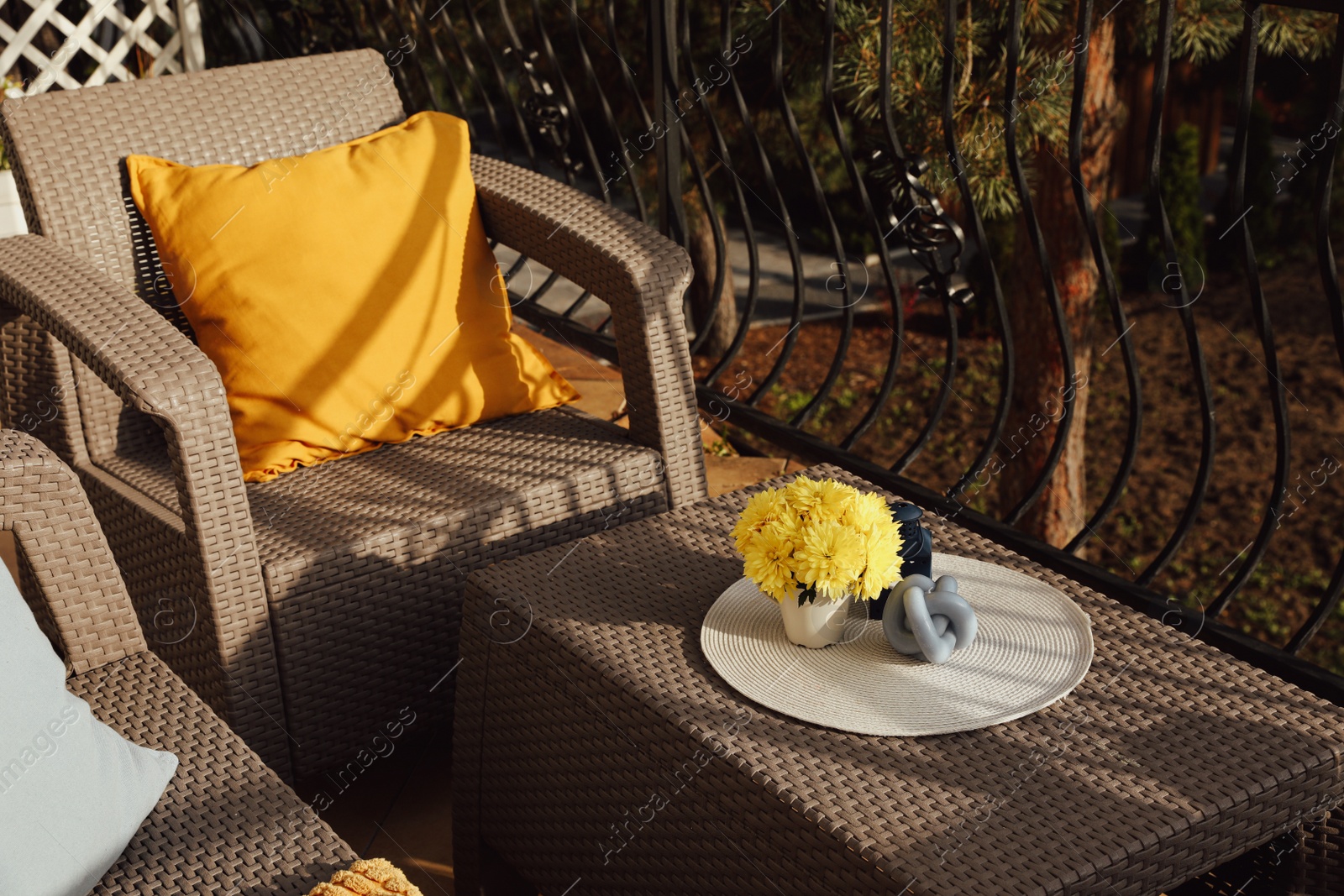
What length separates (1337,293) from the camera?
1.46 m

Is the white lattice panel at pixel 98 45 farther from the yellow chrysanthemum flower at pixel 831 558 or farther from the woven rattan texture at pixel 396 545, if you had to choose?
the yellow chrysanthemum flower at pixel 831 558

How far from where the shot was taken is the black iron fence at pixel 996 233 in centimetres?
178

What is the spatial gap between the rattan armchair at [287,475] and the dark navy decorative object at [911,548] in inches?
20.9

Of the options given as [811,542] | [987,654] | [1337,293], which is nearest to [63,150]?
[811,542]

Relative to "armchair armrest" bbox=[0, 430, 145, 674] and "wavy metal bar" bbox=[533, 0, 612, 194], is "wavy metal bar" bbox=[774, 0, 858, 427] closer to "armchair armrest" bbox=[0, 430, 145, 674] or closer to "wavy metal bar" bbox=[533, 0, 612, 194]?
"wavy metal bar" bbox=[533, 0, 612, 194]

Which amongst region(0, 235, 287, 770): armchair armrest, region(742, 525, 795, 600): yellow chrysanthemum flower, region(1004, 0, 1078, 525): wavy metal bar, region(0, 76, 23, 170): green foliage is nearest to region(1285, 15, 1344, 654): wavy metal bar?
region(1004, 0, 1078, 525): wavy metal bar

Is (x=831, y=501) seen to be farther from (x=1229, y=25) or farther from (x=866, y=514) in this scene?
(x=1229, y=25)

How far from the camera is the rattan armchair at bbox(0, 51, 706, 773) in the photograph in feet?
4.93

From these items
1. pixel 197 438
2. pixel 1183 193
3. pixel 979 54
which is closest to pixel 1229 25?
pixel 979 54

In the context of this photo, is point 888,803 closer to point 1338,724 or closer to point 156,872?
point 1338,724

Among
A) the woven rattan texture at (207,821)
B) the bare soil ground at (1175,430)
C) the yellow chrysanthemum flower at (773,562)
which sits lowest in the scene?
the bare soil ground at (1175,430)

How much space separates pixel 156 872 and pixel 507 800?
47 cm

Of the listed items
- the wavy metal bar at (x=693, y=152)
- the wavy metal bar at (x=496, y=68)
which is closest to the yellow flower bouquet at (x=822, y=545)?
the wavy metal bar at (x=693, y=152)

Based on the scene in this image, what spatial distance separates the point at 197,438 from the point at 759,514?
66cm
